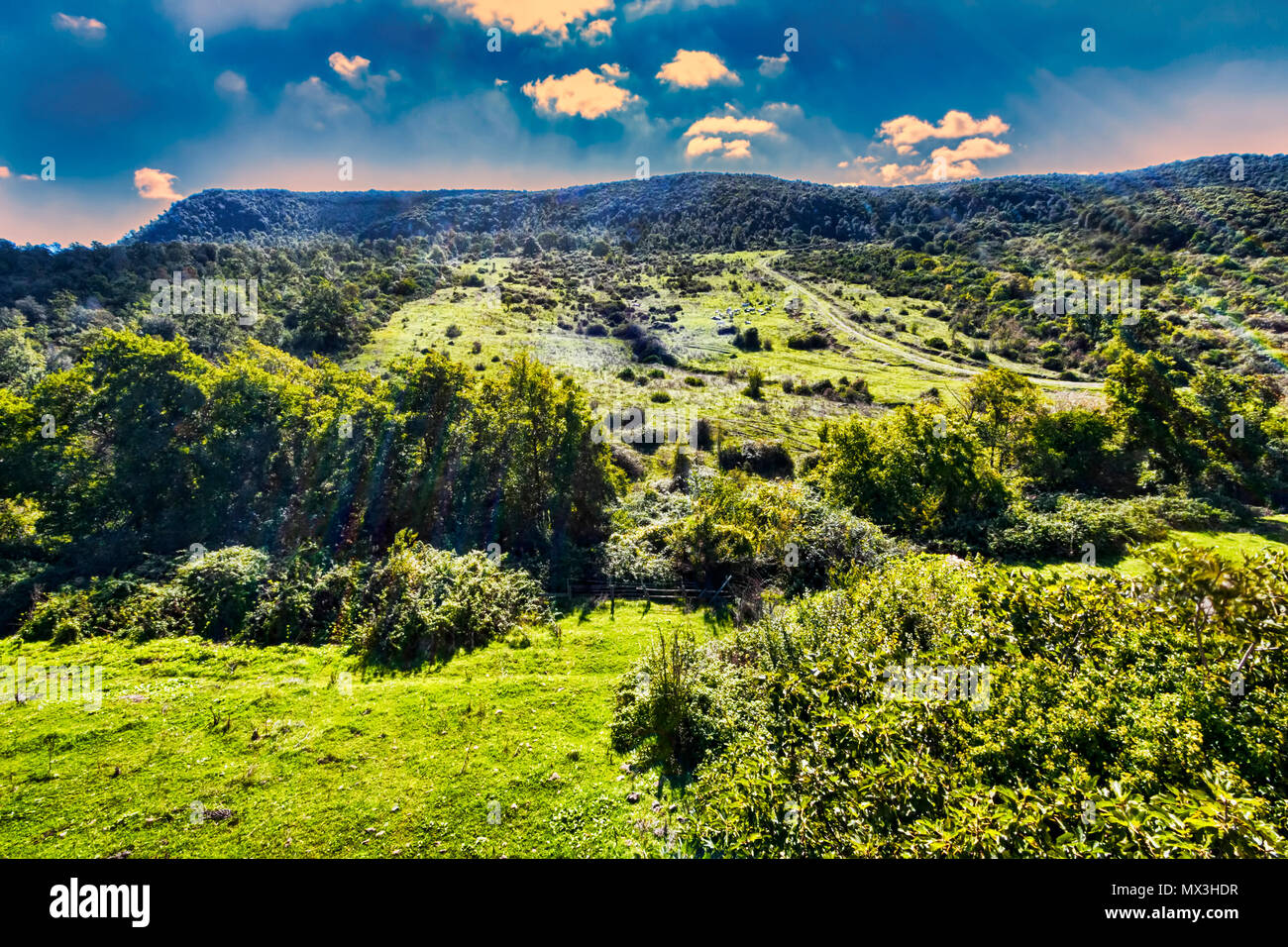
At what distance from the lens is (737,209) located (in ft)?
541

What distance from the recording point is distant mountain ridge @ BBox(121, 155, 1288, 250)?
117938mm

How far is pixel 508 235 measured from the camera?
156 m

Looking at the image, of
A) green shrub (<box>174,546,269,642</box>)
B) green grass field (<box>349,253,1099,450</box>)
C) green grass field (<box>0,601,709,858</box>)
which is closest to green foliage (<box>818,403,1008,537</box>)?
green grass field (<box>349,253,1099,450</box>)

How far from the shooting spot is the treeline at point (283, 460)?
72.0ft

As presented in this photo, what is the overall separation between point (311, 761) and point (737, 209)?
181460 mm

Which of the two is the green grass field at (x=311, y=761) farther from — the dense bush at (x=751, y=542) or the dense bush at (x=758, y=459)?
the dense bush at (x=758, y=459)

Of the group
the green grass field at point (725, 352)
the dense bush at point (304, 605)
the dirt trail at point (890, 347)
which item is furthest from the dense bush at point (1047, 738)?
the dirt trail at point (890, 347)

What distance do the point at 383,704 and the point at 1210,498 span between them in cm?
3630

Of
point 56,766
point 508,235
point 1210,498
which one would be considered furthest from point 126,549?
point 508,235

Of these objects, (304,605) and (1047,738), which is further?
(304,605)

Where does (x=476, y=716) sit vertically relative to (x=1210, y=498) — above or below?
below

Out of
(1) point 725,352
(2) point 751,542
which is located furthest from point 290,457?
(1) point 725,352

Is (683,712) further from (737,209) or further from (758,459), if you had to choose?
(737,209)
